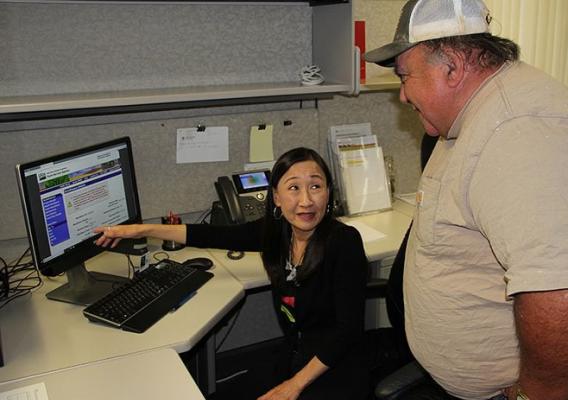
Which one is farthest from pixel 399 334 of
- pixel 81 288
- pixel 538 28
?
pixel 538 28

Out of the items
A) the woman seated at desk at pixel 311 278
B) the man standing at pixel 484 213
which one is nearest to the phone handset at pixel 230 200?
the woman seated at desk at pixel 311 278

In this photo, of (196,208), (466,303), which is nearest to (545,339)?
(466,303)

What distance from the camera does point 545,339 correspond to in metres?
0.84

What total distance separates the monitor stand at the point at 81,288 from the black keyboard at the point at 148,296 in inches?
2.3

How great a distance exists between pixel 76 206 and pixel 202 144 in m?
0.59

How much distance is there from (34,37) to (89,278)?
2.37 ft

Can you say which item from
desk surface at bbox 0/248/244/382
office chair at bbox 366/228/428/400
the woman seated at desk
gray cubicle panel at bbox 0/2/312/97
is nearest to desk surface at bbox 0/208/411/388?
desk surface at bbox 0/248/244/382

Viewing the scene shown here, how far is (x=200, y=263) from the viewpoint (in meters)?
1.71

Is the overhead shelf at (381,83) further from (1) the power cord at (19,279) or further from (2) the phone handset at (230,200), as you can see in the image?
(1) the power cord at (19,279)

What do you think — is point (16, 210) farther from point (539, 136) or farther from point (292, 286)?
point (539, 136)

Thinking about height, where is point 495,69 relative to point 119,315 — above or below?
above

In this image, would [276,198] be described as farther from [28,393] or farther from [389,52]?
[28,393]

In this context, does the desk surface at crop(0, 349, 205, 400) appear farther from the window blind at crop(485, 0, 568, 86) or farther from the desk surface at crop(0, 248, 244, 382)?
the window blind at crop(485, 0, 568, 86)

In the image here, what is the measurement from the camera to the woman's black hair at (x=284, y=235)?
4.96 ft
